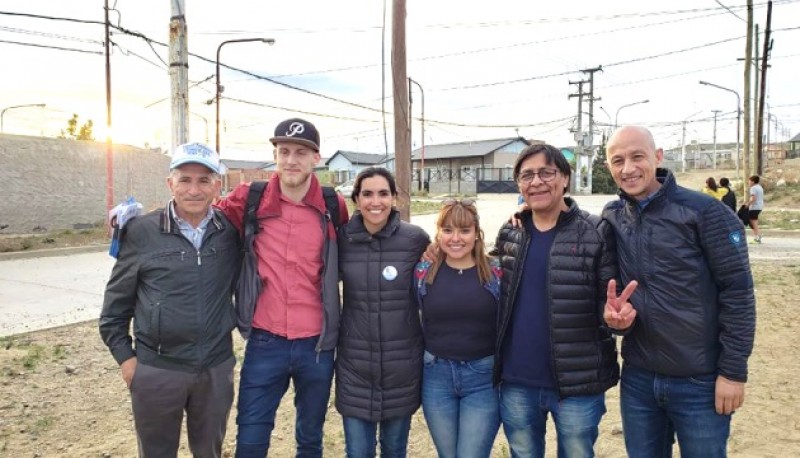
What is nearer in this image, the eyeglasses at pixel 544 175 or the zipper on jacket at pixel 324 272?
the eyeglasses at pixel 544 175

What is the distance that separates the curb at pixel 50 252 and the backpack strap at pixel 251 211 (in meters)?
13.8

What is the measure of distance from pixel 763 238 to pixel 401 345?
1768 cm

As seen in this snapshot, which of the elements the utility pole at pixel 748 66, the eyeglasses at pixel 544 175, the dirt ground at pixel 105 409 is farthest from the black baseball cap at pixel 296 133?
the utility pole at pixel 748 66

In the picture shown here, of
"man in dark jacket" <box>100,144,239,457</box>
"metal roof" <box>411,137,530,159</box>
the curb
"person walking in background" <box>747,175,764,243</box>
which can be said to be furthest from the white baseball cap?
"metal roof" <box>411,137,530,159</box>

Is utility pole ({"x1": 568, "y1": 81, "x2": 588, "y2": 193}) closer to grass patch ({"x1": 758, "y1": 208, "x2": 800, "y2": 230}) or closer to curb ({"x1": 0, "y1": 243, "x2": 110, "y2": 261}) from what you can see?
grass patch ({"x1": 758, "y1": 208, "x2": 800, "y2": 230})

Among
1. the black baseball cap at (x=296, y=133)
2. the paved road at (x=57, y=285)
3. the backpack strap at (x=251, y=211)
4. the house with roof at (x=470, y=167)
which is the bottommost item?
the paved road at (x=57, y=285)

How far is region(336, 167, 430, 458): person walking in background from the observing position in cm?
285

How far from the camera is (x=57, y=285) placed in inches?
396

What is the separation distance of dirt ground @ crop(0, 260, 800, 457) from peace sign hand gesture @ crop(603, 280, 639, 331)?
1776mm

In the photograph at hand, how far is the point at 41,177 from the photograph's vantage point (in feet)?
60.0

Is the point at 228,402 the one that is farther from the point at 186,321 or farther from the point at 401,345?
the point at 401,345

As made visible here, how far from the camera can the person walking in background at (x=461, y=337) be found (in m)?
2.73

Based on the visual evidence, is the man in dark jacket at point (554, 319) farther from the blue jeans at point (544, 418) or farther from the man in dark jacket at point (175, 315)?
the man in dark jacket at point (175, 315)

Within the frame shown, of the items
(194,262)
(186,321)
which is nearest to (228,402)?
(186,321)
